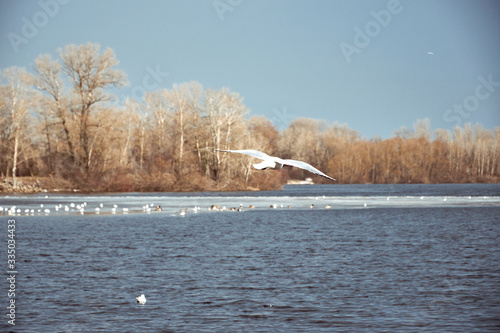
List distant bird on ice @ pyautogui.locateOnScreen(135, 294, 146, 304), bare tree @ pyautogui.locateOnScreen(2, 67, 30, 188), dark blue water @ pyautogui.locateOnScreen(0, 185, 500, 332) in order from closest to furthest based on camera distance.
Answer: dark blue water @ pyautogui.locateOnScreen(0, 185, 500, 332), distant bird on ice @ pyautogui.locateOnScreen(135, 294, 146, 304), bare tree @ pyautogui.locateOnScreen(2, 67, 30, 188)

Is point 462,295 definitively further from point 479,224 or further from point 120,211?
point 120,211

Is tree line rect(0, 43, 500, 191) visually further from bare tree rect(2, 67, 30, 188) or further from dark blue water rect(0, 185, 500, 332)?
dark blue water rect(0, 185, 500, 332)

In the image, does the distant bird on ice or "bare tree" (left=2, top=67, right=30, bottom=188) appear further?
"bare tree" (left=2, top=67, right=30, bottom=188)

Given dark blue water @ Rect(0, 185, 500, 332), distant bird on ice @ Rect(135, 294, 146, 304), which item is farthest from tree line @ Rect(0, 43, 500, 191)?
distant bird on ice @ Rect(135, 294, 146, 304)

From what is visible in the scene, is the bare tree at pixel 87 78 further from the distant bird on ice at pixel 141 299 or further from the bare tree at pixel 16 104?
the distant bird on ice at pixel 141 299

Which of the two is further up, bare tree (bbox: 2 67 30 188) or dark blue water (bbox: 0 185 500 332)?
bare tree (bbox: 2 67 30 188)

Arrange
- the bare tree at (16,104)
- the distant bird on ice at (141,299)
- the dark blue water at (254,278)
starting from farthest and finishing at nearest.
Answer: the bare tree at (16,104) → the distant bird on ice at (141,299) → the dark blue water at (254,278)

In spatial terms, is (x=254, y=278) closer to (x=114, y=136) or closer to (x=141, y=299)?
(x=141, y=299)

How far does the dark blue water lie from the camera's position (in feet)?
44.1

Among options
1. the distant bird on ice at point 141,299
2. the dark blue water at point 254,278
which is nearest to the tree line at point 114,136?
the dark blue water at point 254,278

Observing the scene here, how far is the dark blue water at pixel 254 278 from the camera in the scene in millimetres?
13453

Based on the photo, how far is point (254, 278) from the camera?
698 inches

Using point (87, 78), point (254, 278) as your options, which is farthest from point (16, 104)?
point (254, 278)

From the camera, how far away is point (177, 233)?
28812mm
